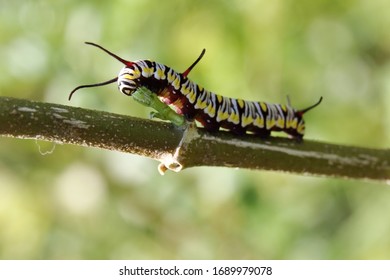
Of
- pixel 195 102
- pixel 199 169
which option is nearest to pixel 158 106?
pixel 195 102

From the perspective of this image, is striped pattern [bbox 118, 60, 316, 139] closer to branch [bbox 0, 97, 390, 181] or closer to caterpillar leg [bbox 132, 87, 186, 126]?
caterpillar leg [bbox 132, 87, 186, 126]

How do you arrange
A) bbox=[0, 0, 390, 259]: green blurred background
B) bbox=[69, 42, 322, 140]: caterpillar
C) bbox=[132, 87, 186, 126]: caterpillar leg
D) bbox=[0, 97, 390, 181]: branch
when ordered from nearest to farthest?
bbox=[0, 97, 390, 181]: branch → bbox=[132, 87, 186, 126]: caterpillar leg → bbox=[69, 42, 322, 140]: caterpillar → bbox=[0, 0, 390, 259]: green blurred background

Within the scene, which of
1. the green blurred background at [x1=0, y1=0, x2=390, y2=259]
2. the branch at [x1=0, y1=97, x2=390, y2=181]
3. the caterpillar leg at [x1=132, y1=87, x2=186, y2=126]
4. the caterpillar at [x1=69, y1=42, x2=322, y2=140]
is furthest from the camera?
the green blurred background at [x1=0, y1=0, x2=390, y2=259]

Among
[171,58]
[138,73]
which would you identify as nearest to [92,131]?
[138,73]

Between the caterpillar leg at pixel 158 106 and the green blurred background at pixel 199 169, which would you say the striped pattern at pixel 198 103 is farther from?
the green blurred background at pixel 199 169

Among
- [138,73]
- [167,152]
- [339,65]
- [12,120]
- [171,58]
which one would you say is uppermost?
[339,65]

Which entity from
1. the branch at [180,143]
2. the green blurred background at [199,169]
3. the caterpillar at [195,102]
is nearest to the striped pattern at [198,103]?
the caterpillar at [195,102]

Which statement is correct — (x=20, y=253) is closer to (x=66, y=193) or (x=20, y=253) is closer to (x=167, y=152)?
(x=66, y=193)

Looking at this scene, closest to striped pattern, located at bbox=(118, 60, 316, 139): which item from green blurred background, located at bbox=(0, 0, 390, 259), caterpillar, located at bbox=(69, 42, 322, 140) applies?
caterpillar, located at bbox=(69, 42, 322, 140)
